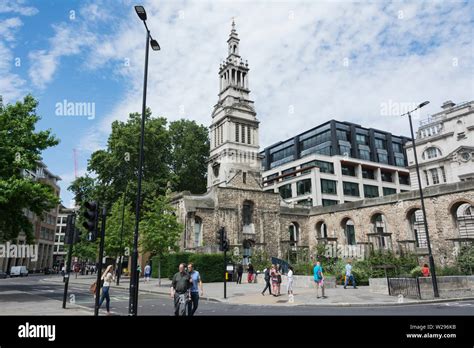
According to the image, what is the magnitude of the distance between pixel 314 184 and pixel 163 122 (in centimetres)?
2641

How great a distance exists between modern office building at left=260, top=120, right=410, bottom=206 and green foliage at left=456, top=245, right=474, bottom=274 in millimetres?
31715

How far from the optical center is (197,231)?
36.5 metres

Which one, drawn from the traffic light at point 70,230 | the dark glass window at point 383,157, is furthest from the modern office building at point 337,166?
the traffic light at point 70,230

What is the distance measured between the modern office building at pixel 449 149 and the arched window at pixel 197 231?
28.7 meters

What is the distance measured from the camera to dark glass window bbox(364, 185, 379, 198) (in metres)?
62.2

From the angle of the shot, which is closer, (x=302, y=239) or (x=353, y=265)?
(x=353, y=265)

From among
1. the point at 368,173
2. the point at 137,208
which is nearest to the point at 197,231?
the point at 137,208

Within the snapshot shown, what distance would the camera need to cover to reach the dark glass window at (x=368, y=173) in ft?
209

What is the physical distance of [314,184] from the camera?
2227 inches

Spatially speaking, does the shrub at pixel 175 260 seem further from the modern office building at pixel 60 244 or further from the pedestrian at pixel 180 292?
the modern office building at pixel 60 244

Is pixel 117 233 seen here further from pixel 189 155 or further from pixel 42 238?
pixel 42 238

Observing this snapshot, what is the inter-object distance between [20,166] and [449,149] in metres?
44.4
